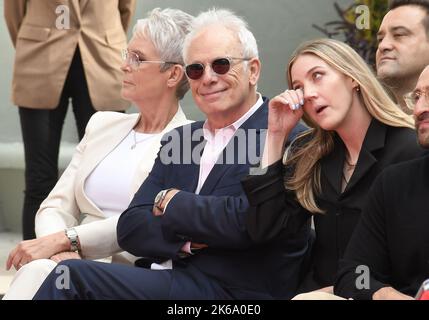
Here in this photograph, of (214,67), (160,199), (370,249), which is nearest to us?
(370,249)

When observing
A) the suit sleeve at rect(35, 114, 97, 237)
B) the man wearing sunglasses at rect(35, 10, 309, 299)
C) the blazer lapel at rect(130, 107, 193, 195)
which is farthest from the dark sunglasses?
the suit sleeve at rect(35, 114, 97, 237)

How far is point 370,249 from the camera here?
330cm

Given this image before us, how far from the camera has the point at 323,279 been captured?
3.63 metres

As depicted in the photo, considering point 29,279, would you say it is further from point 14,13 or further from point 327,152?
point 14,13

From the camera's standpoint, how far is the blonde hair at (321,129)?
3566 mm

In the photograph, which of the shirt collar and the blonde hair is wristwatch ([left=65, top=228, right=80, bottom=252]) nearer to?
the shirt collar

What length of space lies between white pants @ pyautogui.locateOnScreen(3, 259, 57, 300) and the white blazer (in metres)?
0.30

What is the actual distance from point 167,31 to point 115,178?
60cm

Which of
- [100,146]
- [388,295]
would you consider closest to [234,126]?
[100,146]

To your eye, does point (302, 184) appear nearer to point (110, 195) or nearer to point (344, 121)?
point (344, 121)

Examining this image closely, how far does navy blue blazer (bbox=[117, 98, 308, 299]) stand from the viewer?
3660mm

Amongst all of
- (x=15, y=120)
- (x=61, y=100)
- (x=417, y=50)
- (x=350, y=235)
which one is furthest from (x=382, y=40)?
(x=15, y=120)

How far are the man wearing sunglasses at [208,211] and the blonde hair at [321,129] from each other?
0.67 ft

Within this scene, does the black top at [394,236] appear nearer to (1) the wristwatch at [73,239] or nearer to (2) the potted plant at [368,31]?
(1) the wristwatch at [73,239]
